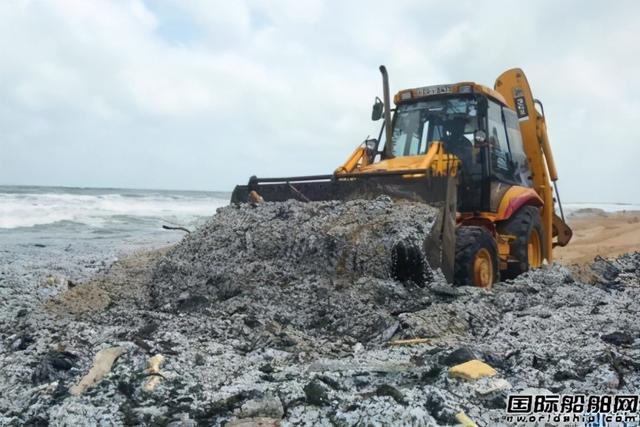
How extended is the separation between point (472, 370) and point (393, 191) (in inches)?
124

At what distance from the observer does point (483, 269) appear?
6355 millimetres

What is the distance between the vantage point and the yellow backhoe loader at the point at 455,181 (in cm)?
616

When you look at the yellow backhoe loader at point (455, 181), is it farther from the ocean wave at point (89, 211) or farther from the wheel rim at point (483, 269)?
the ocean wave at point (89, 211)

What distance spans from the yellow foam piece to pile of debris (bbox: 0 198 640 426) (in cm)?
1

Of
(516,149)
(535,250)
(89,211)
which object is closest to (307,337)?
(535,250)

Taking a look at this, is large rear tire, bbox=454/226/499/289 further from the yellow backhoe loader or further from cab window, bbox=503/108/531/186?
cab window, bbox=503/108/531/186

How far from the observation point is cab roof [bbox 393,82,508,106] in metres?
7.39

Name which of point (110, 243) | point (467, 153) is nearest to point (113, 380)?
point (467, 153)

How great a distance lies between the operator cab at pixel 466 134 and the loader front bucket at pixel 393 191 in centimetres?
94

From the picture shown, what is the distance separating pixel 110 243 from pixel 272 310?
1133cm

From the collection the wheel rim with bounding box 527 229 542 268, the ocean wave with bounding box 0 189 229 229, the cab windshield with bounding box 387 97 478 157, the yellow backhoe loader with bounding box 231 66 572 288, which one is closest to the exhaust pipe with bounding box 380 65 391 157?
the yellow backhoe loader with bounding box 231 66 572 288

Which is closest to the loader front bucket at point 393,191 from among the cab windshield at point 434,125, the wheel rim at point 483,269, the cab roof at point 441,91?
the wheel rim at point 483,269

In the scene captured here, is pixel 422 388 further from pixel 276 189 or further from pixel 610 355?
pixel 276 189

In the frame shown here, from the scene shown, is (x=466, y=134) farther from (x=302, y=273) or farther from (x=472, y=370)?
(x=472, y=370)
